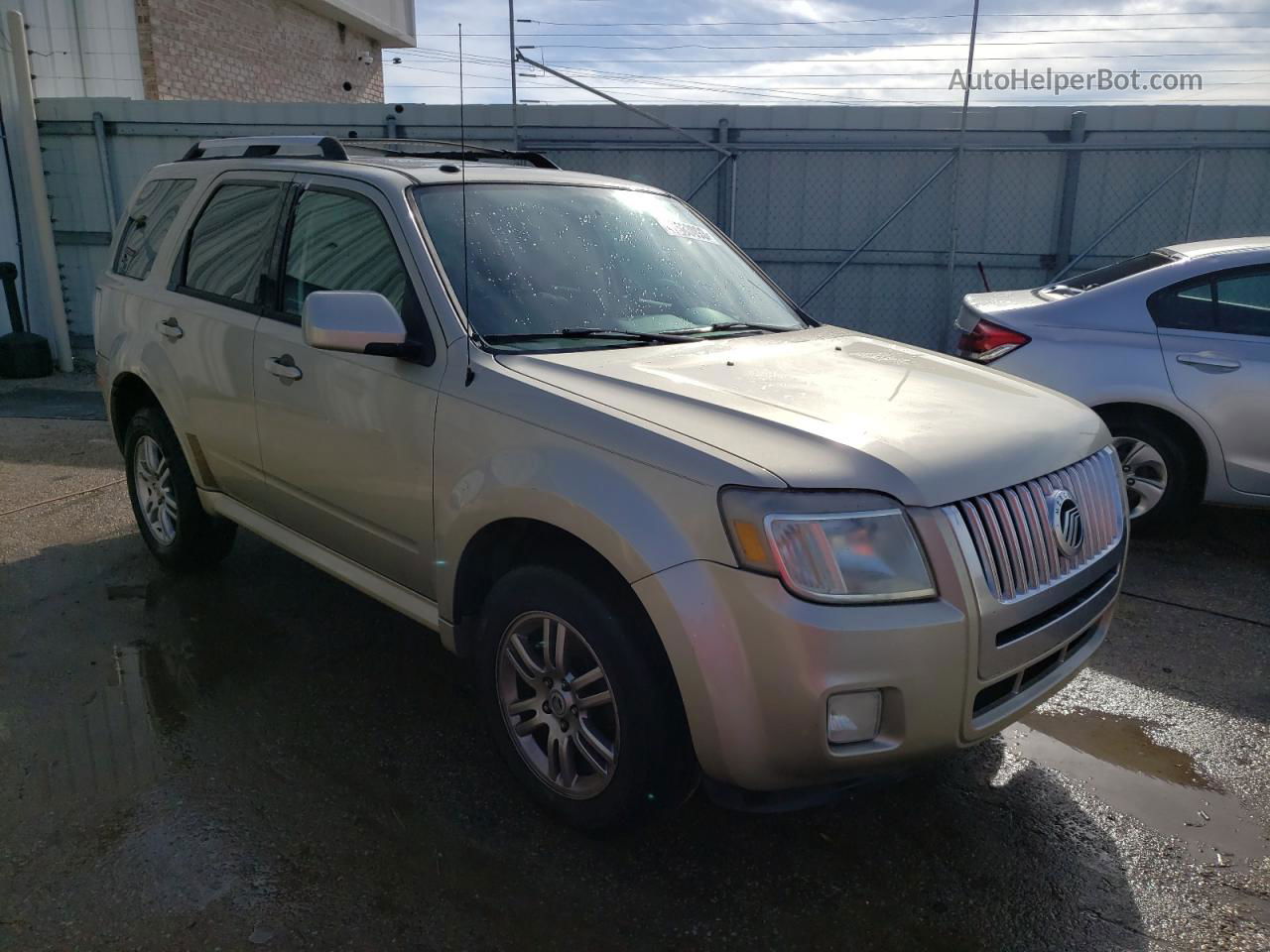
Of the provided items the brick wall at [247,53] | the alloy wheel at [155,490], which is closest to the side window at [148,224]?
the alloy wheel at [155,490]

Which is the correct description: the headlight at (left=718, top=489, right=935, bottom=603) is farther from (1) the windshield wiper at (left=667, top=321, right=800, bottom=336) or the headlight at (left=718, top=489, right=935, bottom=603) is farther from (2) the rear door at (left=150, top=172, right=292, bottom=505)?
(2) the rear door at (left=150, top=172, right=292, bottom=505)

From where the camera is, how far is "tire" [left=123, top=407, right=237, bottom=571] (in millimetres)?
4660

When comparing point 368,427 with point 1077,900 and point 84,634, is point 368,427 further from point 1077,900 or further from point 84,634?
point 1077,900

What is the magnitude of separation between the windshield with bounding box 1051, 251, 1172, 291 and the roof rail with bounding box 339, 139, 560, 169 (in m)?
3.24

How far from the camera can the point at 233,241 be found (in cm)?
427

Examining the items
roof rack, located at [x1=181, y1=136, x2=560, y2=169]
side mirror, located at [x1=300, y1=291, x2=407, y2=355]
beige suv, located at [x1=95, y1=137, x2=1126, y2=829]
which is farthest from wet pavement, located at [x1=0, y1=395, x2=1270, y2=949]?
roof rack, located at [x1=181, y1=136, x2=560, y2=169]

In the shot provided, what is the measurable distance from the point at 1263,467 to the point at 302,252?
475 cm

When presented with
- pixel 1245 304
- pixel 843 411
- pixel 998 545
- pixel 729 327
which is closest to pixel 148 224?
pixel 729 327

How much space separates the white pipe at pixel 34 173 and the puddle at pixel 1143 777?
35.5 ft

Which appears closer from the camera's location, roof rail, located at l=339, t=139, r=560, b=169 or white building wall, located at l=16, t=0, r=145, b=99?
roof rail, located at l=339, t=139, r=560, b=169

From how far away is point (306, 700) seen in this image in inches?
146

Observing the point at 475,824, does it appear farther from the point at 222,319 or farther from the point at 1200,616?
the point at 1200,616

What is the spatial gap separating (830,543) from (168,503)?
3.66 meters

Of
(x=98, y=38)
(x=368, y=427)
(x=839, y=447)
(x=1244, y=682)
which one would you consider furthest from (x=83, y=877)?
(x=98, y=38)
